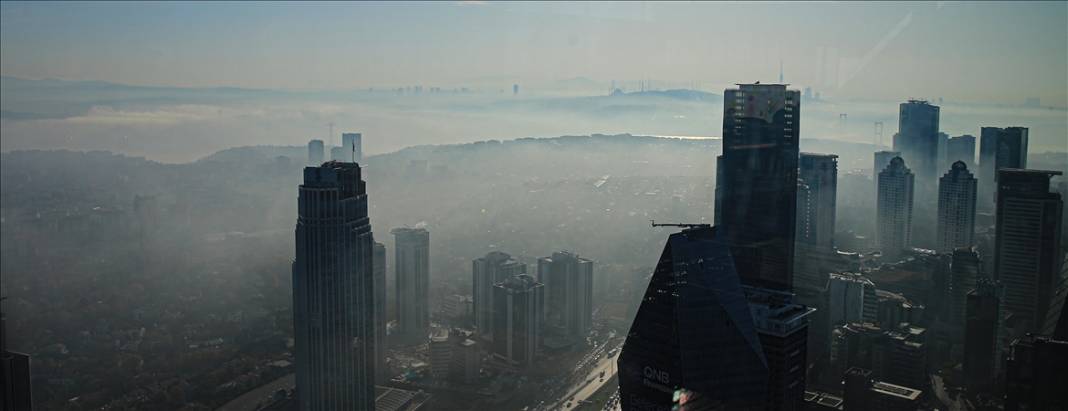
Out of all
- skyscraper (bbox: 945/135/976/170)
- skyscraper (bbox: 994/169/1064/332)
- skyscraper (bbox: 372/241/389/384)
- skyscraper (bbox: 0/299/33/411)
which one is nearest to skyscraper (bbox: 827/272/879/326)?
skyscraper (bbox: 994/169/1064/332)

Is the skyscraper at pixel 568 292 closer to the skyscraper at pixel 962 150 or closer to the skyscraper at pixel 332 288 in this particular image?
the skyscraper at pixel 332 288

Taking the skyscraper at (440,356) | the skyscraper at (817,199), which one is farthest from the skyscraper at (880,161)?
the skyscraper at (440,356)

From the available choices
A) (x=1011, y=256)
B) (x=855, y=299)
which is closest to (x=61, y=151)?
(x=855, y=299)

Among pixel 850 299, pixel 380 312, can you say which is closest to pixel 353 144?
pixel 380 312

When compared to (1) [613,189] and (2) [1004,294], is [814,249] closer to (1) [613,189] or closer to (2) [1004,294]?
(2) [1004,294]

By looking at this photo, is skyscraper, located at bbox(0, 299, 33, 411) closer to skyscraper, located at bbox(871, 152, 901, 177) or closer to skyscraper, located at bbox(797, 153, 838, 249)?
skyscraper, located at bbox(797, 153, 838, 249)

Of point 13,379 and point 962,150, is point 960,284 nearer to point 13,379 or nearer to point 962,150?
point 962,150
